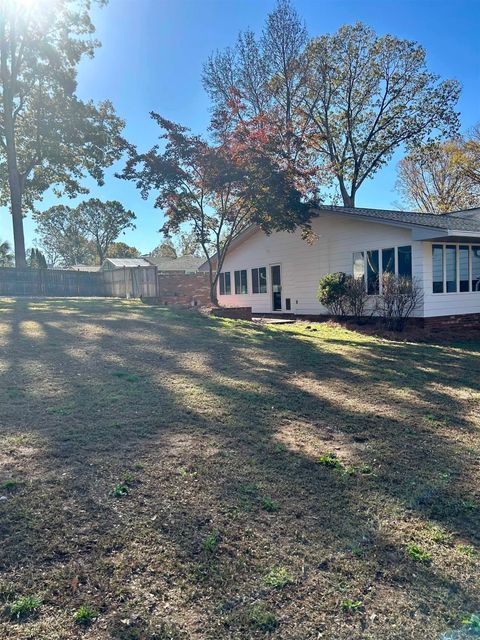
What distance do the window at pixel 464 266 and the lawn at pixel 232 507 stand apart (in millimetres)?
8374

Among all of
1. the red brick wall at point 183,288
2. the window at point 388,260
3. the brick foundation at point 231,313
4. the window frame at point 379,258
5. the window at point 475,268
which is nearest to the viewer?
the window frame at point 379,258

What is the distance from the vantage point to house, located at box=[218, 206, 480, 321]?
41.0 ft

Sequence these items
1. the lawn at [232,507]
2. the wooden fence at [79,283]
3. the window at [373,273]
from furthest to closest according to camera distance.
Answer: the wooden fence at [79,283], the window at [373,273], the lawn at [232,507]

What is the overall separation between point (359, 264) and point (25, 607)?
1373 cm

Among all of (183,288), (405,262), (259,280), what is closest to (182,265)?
(183,288)

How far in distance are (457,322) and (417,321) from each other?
1.46m

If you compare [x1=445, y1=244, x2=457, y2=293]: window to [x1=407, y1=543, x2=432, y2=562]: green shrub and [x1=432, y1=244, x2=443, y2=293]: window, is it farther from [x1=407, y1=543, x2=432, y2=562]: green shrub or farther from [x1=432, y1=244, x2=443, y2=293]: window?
[x1=407, y1=543, x2=432, y2=562]: green shrub

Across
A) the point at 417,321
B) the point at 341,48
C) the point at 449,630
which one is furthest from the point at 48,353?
the point at 341,48

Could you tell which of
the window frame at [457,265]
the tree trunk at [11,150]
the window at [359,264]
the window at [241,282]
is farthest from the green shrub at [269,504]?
the tree trunk at [11,150]

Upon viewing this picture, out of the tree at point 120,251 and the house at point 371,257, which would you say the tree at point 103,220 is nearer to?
the tree at point 120,251

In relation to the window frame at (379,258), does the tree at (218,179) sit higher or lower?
higher

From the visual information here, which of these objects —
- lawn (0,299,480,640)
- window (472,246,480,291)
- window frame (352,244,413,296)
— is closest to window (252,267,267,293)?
window frame (352,244,413,296)

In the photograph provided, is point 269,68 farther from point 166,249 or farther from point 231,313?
point 166,249

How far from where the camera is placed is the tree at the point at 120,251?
64.2 m
